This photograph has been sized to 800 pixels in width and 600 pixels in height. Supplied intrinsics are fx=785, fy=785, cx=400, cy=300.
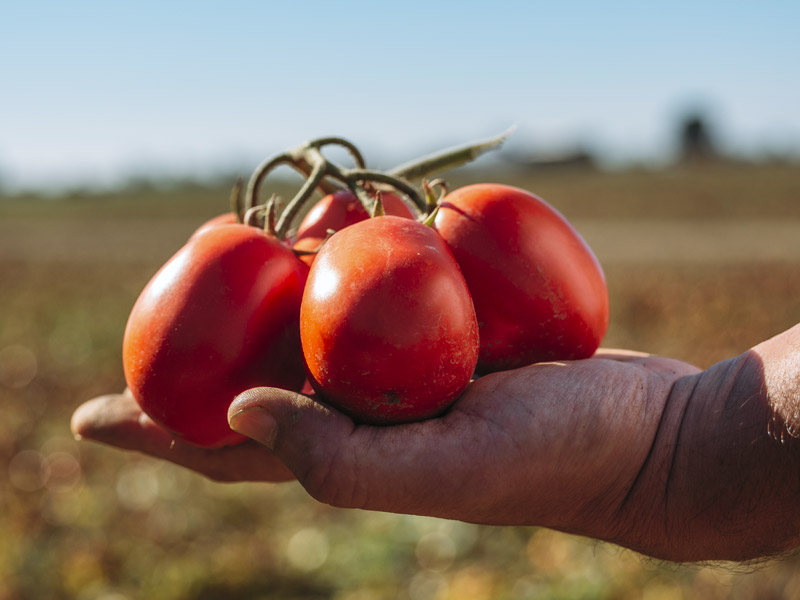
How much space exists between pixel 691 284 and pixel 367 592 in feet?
23.2

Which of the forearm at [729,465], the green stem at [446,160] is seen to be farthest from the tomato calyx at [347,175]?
the forearm at [729,465]

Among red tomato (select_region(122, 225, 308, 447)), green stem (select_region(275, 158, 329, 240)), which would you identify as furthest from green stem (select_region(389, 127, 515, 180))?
red tomato (select_region(122, 225, 308, 447))

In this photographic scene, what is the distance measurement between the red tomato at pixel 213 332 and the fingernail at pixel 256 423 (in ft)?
0.60

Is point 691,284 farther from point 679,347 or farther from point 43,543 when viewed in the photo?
point 43,543

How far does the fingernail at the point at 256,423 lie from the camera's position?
155 cm

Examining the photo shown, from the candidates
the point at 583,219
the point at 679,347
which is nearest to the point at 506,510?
the point at 679,347

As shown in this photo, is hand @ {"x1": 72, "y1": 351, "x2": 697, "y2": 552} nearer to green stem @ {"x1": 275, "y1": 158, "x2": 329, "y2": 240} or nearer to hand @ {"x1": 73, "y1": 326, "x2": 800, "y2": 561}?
hand @ {"x1": 73, "y1": 326, "x2": 800, "y2": 561}

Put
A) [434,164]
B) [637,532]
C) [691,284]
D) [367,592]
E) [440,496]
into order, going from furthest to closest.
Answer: [691,284] → [367,592] → [434,164] → [637,532] → [440,496]

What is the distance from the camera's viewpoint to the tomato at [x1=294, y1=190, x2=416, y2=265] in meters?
1.97

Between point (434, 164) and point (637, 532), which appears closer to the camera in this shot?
point (637, 532)

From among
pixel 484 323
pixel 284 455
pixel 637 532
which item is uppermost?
pixel 484 323

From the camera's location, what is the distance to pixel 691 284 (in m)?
9.80

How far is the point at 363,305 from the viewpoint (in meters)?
1.57

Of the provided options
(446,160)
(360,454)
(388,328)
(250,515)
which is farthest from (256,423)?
(250,515)
